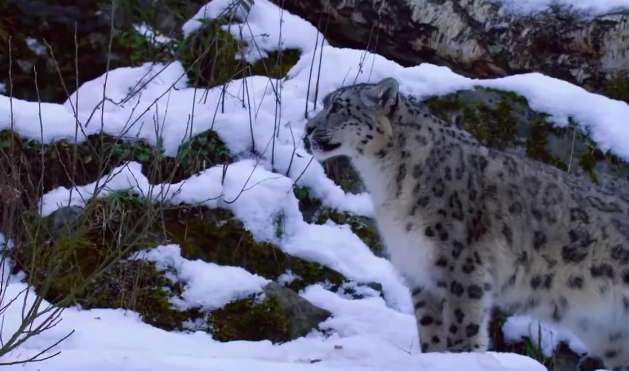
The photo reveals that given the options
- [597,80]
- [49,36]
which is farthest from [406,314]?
[49,36]

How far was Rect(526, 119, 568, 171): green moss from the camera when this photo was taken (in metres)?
7.62

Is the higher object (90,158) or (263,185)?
(90,158)

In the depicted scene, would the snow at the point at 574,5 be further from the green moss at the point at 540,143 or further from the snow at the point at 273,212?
the snow at the point at 273,212

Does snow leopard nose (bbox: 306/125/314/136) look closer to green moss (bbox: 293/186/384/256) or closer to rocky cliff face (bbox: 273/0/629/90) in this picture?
green moss (bbox: 293/186/384/256)

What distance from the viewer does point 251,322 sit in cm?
593

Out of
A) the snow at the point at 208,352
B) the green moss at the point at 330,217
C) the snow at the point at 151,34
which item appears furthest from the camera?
the snow at the point at 151,34

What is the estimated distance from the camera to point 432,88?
8.03 meters

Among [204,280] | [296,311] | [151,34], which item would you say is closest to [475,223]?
[296,311]

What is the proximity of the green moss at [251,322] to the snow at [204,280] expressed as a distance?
2.9 inches

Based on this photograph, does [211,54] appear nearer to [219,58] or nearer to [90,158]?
[219,58]

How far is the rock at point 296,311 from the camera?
5906 mm

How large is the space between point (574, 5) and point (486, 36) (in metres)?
0.77

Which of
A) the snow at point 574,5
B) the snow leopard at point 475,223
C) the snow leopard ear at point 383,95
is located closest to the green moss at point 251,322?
the snow leopard at point 475,223

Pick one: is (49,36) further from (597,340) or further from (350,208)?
(597,340)
